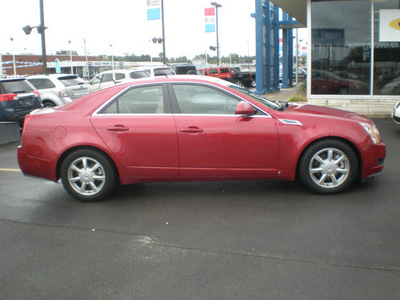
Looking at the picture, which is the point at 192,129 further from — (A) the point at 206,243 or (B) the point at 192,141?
(A) the point at 206,243

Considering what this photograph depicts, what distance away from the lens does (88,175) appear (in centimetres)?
568

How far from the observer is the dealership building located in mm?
13422

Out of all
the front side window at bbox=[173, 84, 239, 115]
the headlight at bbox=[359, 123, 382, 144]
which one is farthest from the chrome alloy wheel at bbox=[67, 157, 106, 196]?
the headlight at bbox=[359, 123, 382, 144]

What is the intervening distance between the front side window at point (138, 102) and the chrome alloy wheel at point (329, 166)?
2088 millimetres

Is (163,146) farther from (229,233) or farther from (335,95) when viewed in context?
(335,95)

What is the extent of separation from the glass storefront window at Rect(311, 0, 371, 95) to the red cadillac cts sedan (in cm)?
857

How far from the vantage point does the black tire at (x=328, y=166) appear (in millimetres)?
5500

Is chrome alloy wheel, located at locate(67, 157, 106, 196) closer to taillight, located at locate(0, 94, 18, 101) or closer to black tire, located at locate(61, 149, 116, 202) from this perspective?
black tire, located at locate(61, 149, 116, 202)

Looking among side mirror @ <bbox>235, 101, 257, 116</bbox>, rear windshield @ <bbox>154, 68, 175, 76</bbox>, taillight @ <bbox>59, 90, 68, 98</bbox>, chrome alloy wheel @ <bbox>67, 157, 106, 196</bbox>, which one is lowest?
chrome alloy wheel @ <bbox>67, 157, 106, 196</bbox>

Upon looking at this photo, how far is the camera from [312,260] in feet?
12.5

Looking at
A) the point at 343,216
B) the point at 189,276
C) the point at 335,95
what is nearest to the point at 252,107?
the point at 343,216

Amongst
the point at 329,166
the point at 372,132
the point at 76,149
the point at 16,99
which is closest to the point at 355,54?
the point at 372,132

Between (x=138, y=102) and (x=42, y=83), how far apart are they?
11.7 m

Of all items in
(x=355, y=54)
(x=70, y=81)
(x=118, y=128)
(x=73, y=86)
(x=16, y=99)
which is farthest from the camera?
(x=70, y=81)
